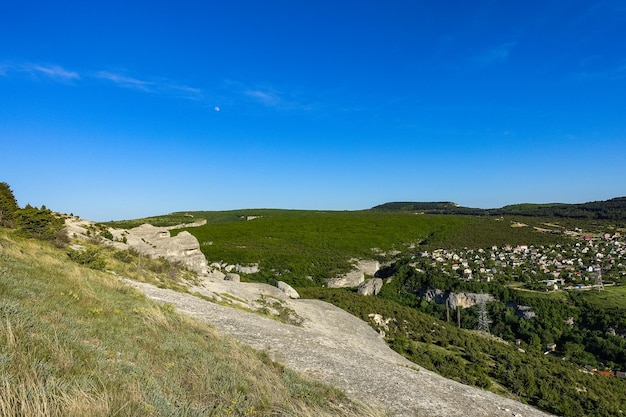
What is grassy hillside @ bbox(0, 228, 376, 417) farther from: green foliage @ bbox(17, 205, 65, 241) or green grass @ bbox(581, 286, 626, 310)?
green grass @ bbox(581, 286, 626, 310)

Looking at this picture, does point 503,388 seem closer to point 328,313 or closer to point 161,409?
point 328,313

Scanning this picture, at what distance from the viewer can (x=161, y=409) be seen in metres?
5.29

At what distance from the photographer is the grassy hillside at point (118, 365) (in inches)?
191

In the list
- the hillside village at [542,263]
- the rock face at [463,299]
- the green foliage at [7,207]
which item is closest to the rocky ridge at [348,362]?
the green foliage at [7,207]

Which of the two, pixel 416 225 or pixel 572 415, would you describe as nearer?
pixel 572 415

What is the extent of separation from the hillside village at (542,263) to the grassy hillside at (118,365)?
5822 cm

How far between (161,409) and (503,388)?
27408 millimetres

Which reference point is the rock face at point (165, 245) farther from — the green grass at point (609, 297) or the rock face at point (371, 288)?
the green grass at point (609, 297)

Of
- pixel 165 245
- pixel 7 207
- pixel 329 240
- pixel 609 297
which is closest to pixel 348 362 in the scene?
pixel 165 245

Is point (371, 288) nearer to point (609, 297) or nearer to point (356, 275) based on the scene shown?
point (356, 275)

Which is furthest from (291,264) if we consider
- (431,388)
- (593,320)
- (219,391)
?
(219,391)

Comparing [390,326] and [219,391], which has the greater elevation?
[219,391]

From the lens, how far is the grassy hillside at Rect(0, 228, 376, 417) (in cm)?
484

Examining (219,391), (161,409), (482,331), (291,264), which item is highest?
(161,409)
